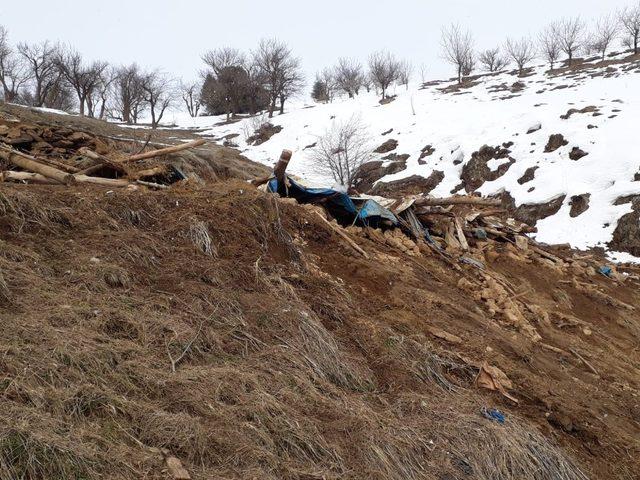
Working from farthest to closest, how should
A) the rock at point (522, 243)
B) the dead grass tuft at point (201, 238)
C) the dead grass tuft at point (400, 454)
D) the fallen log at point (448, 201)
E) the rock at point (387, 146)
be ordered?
the rock at point (387, 146) < the rock at point (522, 243) < the fallen log at point (448, 201) < the dead grass tuft at point (201, 238) < the dead grass tuft at point (400, 454)

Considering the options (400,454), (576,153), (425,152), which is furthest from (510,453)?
(425,152)

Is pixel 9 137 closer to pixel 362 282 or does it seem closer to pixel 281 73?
pixel 362 282

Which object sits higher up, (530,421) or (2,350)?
(2,350)

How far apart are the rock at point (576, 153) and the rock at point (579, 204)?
271 cm

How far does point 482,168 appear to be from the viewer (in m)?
19.4

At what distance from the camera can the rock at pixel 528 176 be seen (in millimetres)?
17375

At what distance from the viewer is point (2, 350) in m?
2.47

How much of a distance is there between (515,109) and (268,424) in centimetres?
2474

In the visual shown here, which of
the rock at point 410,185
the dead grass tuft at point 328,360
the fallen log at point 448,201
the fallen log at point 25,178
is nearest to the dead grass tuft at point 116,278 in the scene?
the dead grass tuft at point 328,360

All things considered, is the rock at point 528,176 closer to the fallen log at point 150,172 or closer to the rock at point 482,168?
the rock at point 482,168

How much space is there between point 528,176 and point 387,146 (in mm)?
8621

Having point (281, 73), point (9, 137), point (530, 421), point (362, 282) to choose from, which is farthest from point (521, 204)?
point (281, 73)

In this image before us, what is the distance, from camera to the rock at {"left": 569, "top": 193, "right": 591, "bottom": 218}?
48.0 feet

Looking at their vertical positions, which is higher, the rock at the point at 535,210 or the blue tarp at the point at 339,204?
the blue tarp at the point at 339,204
